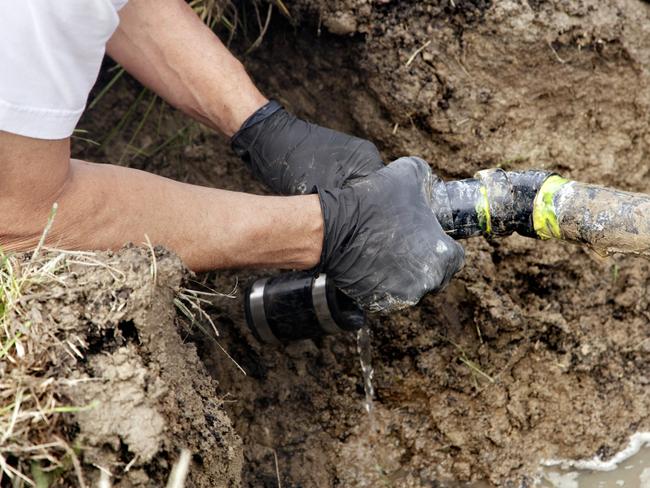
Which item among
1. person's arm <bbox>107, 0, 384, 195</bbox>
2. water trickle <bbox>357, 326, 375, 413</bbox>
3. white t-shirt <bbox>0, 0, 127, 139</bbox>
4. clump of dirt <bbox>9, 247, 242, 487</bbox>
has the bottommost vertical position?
water trickle <bbox>357, 326, 375, 413</bbox>

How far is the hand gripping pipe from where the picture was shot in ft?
5.84

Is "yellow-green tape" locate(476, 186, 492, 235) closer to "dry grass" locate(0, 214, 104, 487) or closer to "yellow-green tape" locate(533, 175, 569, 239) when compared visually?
"yellow-green tape" locate(533, 175, 569, 239)

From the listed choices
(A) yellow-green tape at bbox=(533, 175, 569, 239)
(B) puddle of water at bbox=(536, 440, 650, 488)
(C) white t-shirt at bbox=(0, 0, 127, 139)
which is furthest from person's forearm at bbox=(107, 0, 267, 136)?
(B) puddle of water at bbox=(536, 440, 650, 488)

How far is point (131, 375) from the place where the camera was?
1.43 meters

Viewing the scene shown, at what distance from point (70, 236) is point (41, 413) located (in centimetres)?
46

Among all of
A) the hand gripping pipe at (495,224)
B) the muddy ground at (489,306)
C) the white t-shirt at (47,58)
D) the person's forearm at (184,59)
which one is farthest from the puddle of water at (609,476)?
the white t-shirt at (47,58)

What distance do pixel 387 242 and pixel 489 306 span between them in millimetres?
545

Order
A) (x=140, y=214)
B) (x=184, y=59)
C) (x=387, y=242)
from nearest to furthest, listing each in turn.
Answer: (x=140, y=214) → (x=387, y=242) → (x=184, y=59)

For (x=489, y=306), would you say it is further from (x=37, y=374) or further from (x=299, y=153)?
(x=37, y=374)

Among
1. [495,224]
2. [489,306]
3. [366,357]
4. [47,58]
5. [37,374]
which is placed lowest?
[366,357]

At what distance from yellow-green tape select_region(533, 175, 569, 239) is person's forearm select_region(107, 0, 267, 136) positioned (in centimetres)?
80

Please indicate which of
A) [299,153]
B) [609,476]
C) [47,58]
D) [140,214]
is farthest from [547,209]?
[47,58]

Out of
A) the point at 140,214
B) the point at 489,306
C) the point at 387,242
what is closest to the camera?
the point at 140,214

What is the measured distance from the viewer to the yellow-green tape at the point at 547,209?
6.08 feet
